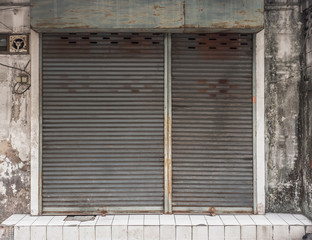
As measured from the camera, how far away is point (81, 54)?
476 cm

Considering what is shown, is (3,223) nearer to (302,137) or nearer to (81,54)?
(81,54)

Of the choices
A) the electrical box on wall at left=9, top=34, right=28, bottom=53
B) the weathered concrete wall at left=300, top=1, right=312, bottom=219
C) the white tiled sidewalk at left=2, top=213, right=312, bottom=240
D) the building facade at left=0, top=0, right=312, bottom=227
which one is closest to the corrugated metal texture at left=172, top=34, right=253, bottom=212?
the building facade at left=0, top=0, right=312, bottom=227

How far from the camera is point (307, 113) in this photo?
4660 mm

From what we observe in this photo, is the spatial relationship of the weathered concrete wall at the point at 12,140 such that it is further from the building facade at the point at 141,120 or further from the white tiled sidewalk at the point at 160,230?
the white tiled sidewalk at the point at 160,230

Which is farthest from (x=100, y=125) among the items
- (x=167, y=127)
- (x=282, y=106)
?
(x=282, y=106)

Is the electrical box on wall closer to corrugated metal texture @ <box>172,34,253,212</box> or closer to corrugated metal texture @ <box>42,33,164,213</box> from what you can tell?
corrugated metal texture @ <box>42,33,164,213</box>

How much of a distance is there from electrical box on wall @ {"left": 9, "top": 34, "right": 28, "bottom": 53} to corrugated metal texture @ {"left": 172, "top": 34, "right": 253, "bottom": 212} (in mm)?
2811

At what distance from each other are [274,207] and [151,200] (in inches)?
93.0

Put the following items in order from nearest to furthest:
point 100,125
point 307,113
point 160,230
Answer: point 160,230
point 307,113
point 100,125

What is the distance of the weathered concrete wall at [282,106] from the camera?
482 cm

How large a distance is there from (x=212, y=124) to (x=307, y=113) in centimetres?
174

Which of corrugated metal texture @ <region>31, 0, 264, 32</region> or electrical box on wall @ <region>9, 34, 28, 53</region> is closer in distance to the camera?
corrugated metal texture @ <region>31, 0, 264, 32</region>

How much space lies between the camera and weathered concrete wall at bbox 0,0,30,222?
479 centimetres

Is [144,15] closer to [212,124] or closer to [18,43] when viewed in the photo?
[212,124]
